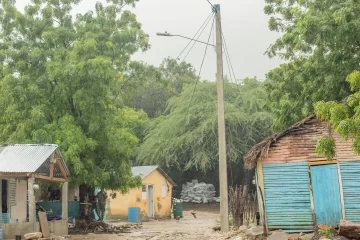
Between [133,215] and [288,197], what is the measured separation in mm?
17659

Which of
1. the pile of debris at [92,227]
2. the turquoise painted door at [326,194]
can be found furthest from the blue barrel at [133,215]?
the turquoise painted door at [326,194]

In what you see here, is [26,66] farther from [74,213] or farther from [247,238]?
[247,238]

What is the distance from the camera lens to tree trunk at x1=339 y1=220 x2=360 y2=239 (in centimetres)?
1385

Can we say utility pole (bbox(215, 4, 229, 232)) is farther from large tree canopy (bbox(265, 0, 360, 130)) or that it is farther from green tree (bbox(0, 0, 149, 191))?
green tree (bbox(0, 0, 149, 191))

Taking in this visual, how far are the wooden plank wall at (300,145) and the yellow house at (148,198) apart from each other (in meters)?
18.6

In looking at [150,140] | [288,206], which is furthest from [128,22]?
[150,140]

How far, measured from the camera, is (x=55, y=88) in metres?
23.1

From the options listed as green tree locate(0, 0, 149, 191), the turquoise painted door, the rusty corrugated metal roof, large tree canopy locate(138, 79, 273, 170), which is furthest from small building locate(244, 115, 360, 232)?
large tree canopy locate(138, 79, 273, 170)

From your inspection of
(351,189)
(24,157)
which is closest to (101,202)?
(24,157)

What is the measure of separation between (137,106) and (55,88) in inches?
1569

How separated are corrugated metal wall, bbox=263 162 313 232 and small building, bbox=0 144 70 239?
8.42 m

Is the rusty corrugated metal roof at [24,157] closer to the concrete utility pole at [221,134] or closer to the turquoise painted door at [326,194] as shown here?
the concrete utility pole at [221,134]

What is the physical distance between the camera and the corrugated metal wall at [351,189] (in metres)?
15.7

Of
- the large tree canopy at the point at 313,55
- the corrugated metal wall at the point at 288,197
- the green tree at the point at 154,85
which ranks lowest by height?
the corrugated metal wall at the point at 288,197
